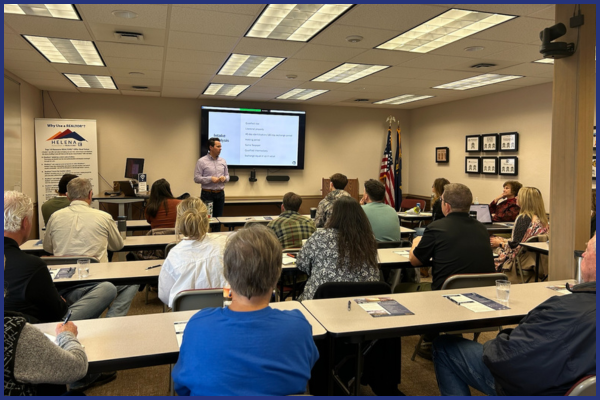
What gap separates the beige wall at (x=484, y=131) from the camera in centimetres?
735

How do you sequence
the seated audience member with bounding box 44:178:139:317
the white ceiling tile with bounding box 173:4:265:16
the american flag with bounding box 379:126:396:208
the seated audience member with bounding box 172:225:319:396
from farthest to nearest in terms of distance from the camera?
the american flag with bounding box 379:126:396:208
the white ceiling tile with bounding box 173:4:265:16
the seated audience member with bounding box 44:178:139:317
the seated audience member with bounding box 172:225:319:396

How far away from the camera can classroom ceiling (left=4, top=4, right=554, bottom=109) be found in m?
3.94

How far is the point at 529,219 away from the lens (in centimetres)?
495

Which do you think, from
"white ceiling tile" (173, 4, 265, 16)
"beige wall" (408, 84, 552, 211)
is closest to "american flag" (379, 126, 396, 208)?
"beige wall" (408, 84, 552, 211)

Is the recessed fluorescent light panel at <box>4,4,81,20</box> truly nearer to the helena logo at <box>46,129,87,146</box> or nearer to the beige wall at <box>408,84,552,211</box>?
the helena logo at <box>46,129,87,146</box>

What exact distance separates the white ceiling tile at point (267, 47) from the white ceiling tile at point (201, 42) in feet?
0.38

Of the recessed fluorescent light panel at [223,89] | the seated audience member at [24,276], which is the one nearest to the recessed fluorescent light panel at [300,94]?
the recessed fluorescent light panel at [223,89]

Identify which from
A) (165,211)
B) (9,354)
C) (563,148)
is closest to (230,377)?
(9,354)

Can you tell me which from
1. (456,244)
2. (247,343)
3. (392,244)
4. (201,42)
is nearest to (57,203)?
(201,42)

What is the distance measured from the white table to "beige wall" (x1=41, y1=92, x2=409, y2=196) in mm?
7546

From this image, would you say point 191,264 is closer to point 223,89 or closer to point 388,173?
point 223,89

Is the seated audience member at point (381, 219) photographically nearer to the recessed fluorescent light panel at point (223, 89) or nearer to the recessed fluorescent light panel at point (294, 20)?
the recessed fluorescent light panel at point (294, 20)

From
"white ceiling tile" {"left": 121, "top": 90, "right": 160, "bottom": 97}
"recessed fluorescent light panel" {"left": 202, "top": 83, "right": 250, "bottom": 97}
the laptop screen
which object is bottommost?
the laptop screen

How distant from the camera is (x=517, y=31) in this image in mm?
4406
